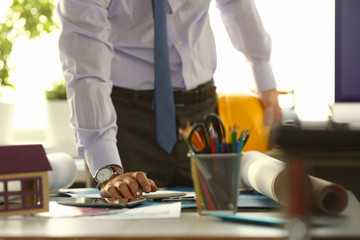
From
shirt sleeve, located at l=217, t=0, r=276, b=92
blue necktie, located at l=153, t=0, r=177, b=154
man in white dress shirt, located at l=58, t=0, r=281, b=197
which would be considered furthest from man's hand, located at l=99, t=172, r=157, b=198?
shirt sleeve, located at l=217, t=0, r=276, b=92

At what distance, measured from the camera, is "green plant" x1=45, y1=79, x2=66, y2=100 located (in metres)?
3.20

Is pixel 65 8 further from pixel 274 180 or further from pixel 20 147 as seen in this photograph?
pixel 274 180

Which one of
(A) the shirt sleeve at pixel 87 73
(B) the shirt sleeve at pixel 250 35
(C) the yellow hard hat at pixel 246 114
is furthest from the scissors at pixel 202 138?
(C) the yellow hard hat at pixel 246 114

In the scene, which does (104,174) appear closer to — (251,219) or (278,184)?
(278,184)

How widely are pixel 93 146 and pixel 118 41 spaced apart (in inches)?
16.2

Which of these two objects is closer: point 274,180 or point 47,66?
point 274,180

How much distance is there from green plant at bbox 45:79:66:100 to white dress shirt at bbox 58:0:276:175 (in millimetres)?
1407

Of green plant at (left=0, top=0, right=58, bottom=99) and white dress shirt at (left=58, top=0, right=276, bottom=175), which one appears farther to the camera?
green plant at (left=0, top=0, right=58, bottom=99)

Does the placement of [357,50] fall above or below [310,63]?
below

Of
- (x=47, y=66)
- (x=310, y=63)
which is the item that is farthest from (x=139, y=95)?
(x=47, y=66)

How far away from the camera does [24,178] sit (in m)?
0.95

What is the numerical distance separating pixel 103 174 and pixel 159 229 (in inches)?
23.0

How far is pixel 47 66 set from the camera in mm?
3416

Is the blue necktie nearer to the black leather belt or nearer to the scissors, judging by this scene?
the black leather belt
